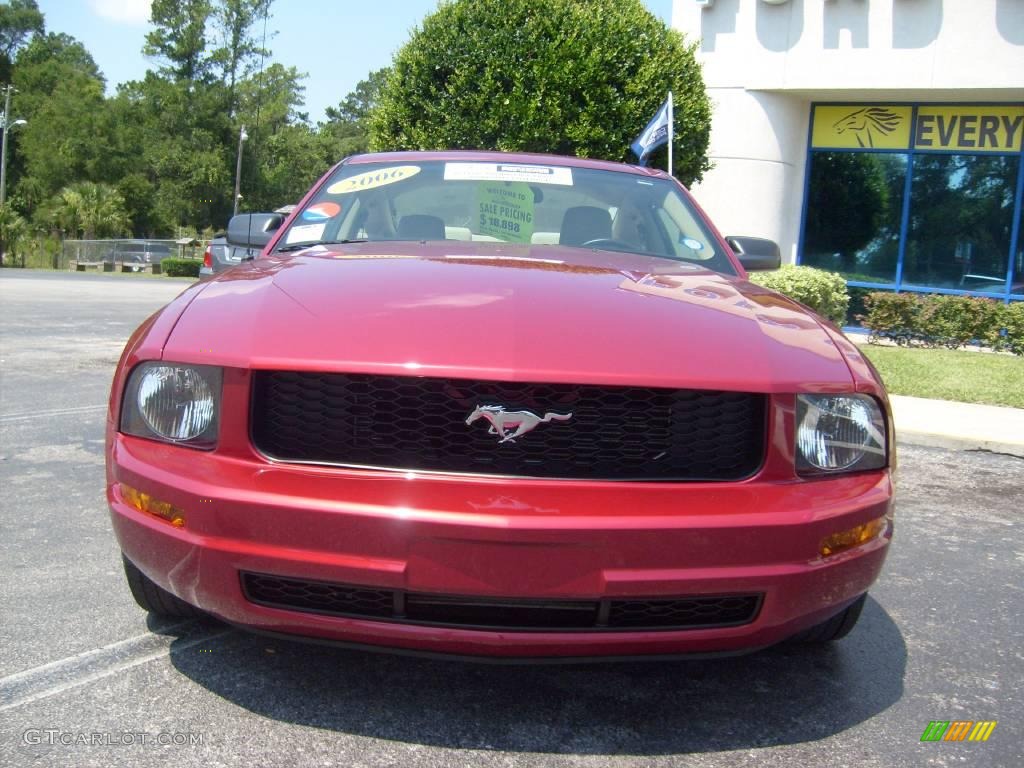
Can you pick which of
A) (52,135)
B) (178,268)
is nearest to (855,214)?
(178,268)

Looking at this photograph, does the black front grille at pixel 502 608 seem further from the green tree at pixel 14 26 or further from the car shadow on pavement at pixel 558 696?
the green tree at pixel 14 26

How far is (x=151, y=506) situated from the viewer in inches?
85.7

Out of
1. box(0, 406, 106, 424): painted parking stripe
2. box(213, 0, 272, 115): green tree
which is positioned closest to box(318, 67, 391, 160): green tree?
box(213, 0, 272, 115): green tree

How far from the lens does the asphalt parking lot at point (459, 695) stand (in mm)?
2180

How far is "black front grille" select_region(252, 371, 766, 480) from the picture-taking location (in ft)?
6.95

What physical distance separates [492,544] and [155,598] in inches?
45.7

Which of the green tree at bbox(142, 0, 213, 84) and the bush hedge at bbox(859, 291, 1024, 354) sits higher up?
the green tree at bbox(142, 0, 213, 84)

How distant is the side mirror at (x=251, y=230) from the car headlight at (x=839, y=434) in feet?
7.91

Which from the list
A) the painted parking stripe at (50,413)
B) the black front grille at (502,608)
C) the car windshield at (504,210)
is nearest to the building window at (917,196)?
the painted parking stripe at (50,413)

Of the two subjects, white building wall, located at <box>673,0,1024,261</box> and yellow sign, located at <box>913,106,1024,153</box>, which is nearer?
white building wall, located at <box>673,0,1024,261</box>

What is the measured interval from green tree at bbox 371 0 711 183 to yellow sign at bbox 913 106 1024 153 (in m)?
6.09

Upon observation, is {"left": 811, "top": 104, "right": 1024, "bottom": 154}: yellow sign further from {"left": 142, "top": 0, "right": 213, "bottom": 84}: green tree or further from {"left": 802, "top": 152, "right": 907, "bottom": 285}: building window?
{"left": 142, "top": 0, "right": 213, "bottom": 84}: green tree

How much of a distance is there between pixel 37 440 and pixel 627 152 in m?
8.73

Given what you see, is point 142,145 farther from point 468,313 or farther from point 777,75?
point 468,313
